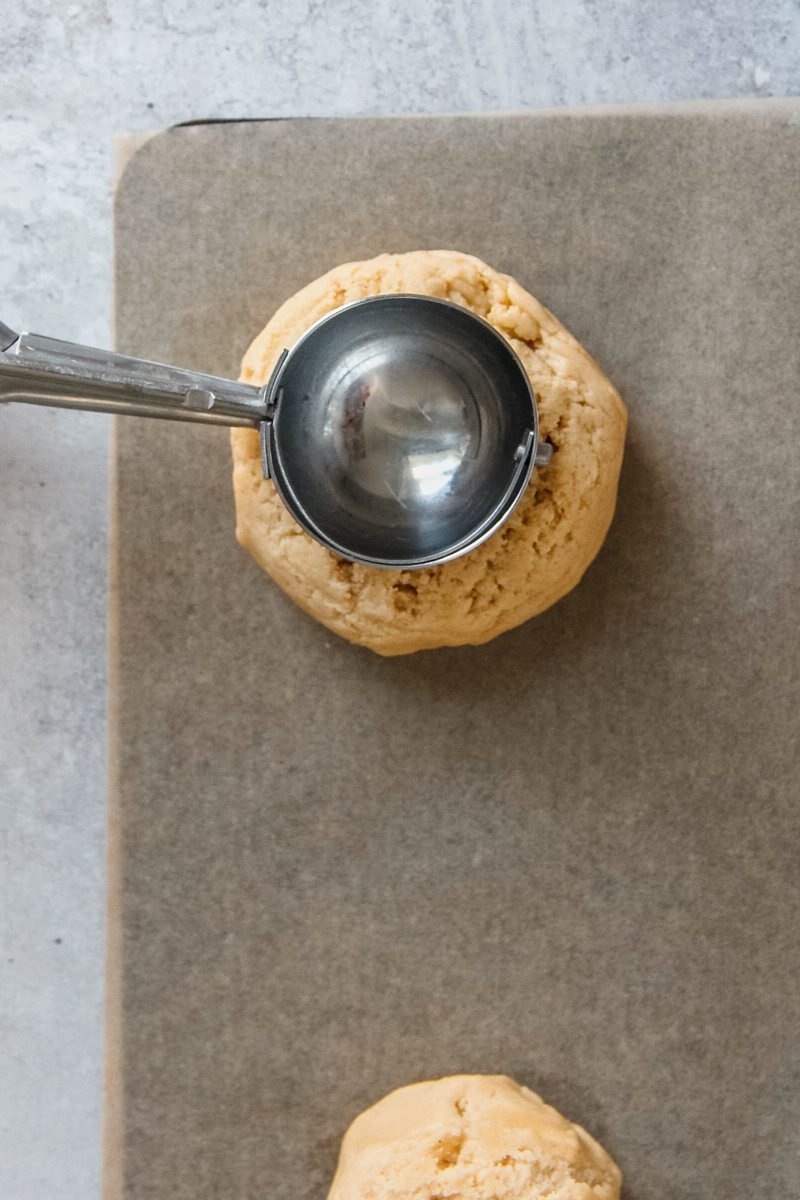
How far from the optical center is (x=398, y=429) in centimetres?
111

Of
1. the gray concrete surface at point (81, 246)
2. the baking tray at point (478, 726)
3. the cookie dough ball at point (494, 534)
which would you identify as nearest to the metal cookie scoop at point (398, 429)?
the cookie dough ball at point (494, 534)

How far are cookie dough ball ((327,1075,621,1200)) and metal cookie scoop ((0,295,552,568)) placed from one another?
60cm

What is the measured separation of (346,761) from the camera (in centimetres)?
129

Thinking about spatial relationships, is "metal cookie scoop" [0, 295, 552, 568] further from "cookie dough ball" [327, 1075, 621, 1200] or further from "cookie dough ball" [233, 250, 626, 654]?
"cookie dough ball" [327, 1075, 621, 1200]

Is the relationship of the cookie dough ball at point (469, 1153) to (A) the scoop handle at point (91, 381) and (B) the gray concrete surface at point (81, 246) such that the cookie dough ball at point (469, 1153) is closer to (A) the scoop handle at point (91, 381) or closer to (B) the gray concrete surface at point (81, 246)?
(B) the gray concrete surface at point (81, 246)

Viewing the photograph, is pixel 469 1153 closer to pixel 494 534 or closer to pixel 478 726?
pixel 478 726

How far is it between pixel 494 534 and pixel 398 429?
0.15m

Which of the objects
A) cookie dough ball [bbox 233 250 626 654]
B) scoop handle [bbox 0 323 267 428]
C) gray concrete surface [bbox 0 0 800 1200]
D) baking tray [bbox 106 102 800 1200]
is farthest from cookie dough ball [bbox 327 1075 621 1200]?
scoop handle [bbox 0 323 267 428]

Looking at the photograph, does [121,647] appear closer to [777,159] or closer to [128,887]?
[128,887]

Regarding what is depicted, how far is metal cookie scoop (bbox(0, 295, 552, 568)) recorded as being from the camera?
1.11 metres

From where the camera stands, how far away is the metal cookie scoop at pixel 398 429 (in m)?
1.11

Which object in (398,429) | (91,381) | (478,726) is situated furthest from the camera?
(478,726)

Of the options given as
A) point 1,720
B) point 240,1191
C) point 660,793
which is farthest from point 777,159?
point 240,1191

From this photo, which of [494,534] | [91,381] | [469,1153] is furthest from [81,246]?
[469,1153]
